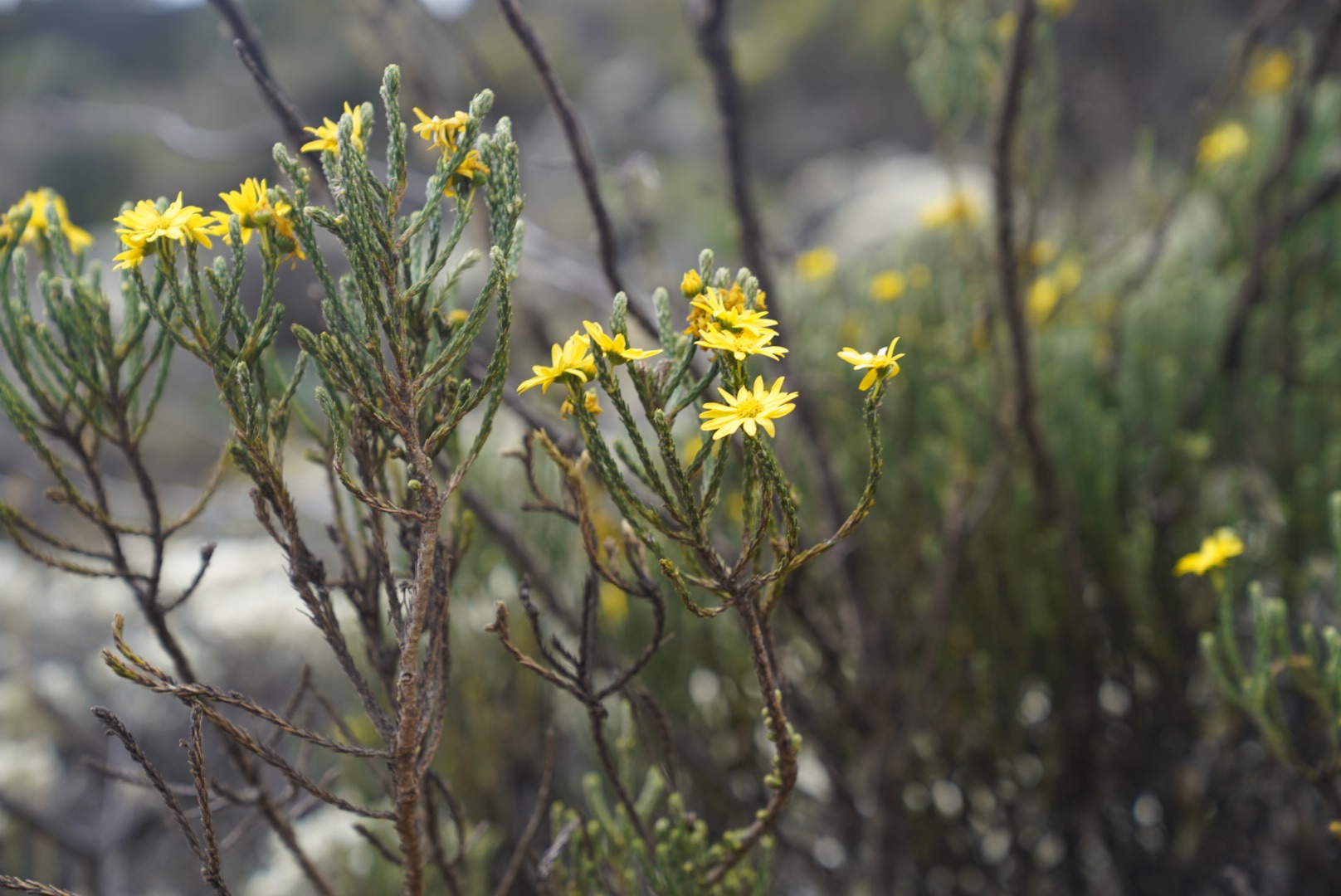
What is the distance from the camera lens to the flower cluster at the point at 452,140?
27.3 inches

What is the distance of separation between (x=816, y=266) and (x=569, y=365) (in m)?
1.76

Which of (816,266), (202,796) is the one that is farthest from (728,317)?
(816,266)

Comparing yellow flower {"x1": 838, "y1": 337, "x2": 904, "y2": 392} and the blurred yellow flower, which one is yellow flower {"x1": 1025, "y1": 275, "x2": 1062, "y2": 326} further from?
yellow flower {"x1": 838, "y1": 337, "x2": 904, "y2": 392}

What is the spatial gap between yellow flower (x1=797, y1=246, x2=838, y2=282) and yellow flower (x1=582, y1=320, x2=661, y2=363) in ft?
5.58

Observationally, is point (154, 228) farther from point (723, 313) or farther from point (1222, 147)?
point (1222, 147)

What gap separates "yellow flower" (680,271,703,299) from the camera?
26.7 inches

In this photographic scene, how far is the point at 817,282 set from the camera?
2.44 metres

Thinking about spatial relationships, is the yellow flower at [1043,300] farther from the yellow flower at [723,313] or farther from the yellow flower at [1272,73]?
the yellow flower at [723,313]

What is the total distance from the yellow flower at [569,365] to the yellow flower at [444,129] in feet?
0.63

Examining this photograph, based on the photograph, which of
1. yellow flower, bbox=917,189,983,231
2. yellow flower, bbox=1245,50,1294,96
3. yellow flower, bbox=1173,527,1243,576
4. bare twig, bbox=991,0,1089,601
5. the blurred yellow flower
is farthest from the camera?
yellow flower, bbox=1245,50,1294,96

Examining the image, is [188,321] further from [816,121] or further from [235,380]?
[816,121]

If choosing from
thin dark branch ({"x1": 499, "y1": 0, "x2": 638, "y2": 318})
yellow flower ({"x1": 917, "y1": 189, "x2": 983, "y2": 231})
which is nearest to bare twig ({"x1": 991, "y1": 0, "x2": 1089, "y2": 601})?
yellow flower ({"x1": 917, "y1": 189, "x2": 983, "y2": 231})

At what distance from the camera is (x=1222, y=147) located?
7.47 feet

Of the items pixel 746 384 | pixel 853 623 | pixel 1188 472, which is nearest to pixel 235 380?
pixel 746 384
